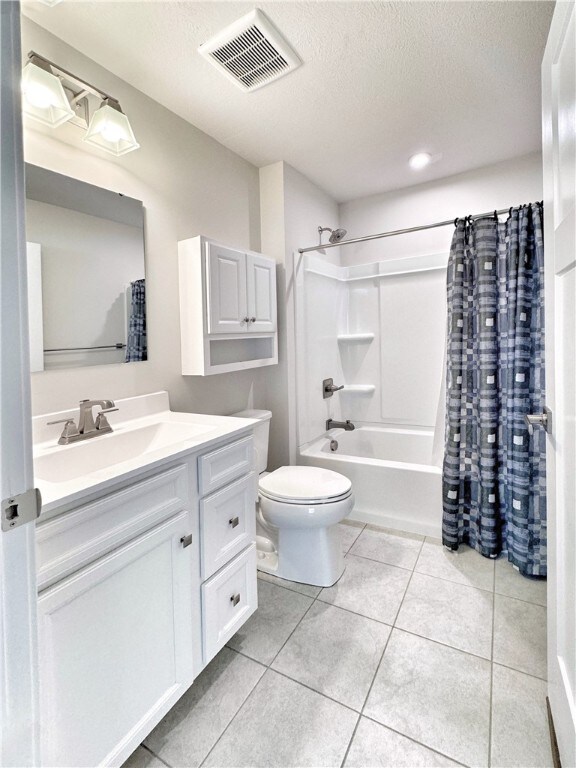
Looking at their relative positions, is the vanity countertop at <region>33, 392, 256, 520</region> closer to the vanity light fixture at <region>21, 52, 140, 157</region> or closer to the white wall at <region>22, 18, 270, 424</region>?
the white wall at <region>22, 18, 270, 424</region>

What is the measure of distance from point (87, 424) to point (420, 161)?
2.51 meters

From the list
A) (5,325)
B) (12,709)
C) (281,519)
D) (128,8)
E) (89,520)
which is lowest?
(281,519)

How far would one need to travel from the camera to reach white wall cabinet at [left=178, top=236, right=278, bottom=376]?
1.80 meters

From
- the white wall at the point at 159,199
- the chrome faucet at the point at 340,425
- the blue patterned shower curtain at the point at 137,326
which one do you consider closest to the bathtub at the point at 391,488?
the chrome faucet at the point at 340,425

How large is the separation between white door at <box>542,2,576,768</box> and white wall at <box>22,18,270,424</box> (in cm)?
152

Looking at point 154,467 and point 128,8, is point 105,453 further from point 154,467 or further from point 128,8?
point 128,8

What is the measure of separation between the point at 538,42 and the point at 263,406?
2.20 metres

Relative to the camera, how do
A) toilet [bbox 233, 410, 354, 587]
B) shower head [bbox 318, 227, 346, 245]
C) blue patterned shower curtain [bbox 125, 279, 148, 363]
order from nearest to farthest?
blue patterned shower curtain [bbox 125, 279, 148, 363], toilet [bbox 233, 410, 354, 587], shower head [bbox 318, 227, 346, 245]

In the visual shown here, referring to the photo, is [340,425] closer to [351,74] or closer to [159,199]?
[159,199]

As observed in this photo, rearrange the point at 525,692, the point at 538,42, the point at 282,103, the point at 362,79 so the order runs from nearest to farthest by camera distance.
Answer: the point at 525,692
the point at 538,42
the point at 362,79
the point at 282,103

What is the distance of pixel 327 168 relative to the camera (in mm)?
2523

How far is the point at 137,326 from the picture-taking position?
1.66 meters

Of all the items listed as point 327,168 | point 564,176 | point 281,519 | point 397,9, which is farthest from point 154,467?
point 327,168

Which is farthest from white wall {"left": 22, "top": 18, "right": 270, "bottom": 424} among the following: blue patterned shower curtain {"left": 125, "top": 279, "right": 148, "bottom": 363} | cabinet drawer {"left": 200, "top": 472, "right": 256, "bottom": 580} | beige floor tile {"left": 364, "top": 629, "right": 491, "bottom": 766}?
beige floor tile {"left": 364, "top": 629, "right": 491, "bottom": 766}
